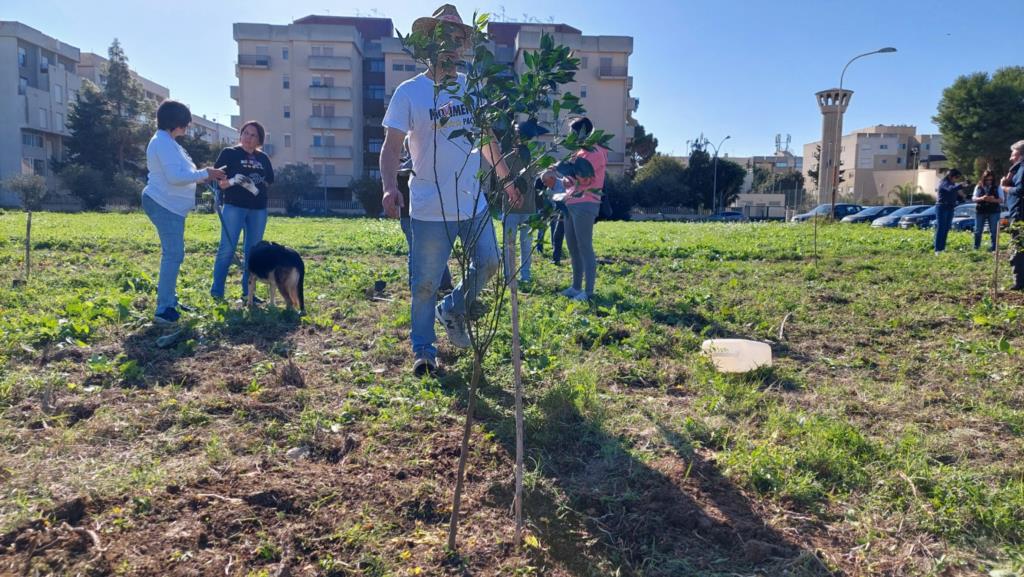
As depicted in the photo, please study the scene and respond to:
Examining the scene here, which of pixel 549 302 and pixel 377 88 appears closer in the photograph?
pixel 549 302

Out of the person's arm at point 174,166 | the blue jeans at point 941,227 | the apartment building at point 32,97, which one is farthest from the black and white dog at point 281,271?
the apartment building at point 32,97

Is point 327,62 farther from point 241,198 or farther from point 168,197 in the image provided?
point 168,197

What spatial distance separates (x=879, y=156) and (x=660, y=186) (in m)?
47.2

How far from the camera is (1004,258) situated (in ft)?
28.4

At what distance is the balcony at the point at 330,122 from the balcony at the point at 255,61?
18.8 ft

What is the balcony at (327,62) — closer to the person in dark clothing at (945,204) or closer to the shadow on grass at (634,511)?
the person in dark clothing at (945,204)

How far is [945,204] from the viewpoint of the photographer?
33.8ft

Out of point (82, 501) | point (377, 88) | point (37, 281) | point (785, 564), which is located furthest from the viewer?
point (377, 88)

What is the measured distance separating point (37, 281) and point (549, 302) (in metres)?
5.12

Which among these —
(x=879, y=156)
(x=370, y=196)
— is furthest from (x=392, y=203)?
(x=879, y=156)

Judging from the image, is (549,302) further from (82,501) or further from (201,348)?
(82,501)

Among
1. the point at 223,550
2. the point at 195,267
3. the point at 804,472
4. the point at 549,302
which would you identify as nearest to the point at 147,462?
the point at 223,550

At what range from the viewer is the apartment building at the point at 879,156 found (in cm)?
7012

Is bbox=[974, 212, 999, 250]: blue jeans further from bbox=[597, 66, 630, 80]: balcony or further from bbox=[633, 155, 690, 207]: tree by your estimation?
bbox=[597, 66, 630, 80]: balcony
